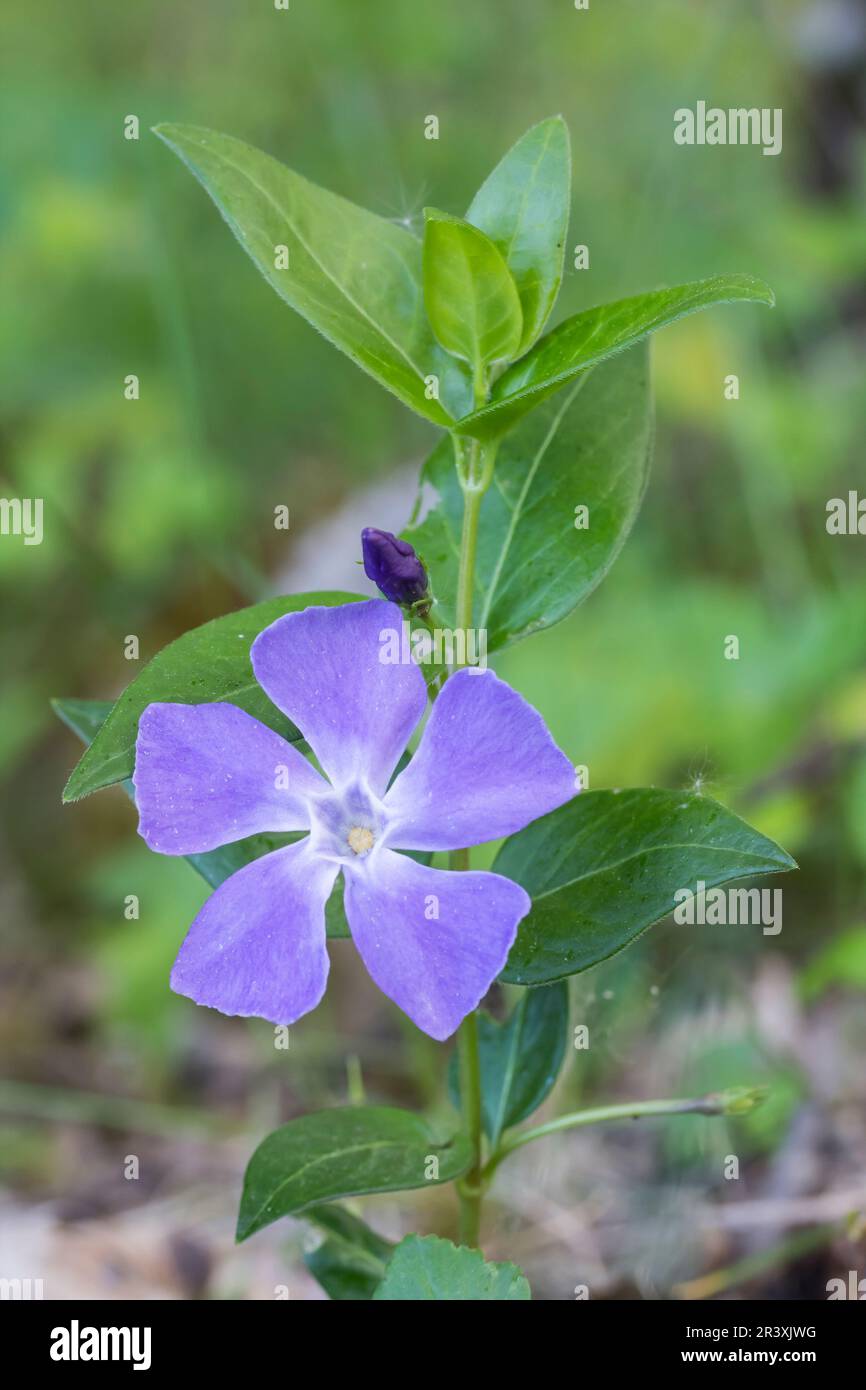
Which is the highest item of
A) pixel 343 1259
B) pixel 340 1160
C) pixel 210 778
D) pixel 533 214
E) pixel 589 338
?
pixel 533 214

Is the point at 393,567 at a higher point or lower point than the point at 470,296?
lower

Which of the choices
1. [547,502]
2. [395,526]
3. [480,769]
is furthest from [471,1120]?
[395,526]

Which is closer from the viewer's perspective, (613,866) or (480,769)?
(480,769)

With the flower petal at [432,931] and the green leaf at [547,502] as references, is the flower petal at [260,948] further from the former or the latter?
the green leaf at [547,502]

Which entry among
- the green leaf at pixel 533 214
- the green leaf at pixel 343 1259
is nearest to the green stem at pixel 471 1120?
the green leaf at pixel 343 1259

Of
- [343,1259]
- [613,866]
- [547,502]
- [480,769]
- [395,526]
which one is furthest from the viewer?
[395,526]

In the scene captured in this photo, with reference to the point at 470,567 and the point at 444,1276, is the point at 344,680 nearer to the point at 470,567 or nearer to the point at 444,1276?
the point at 470,567
